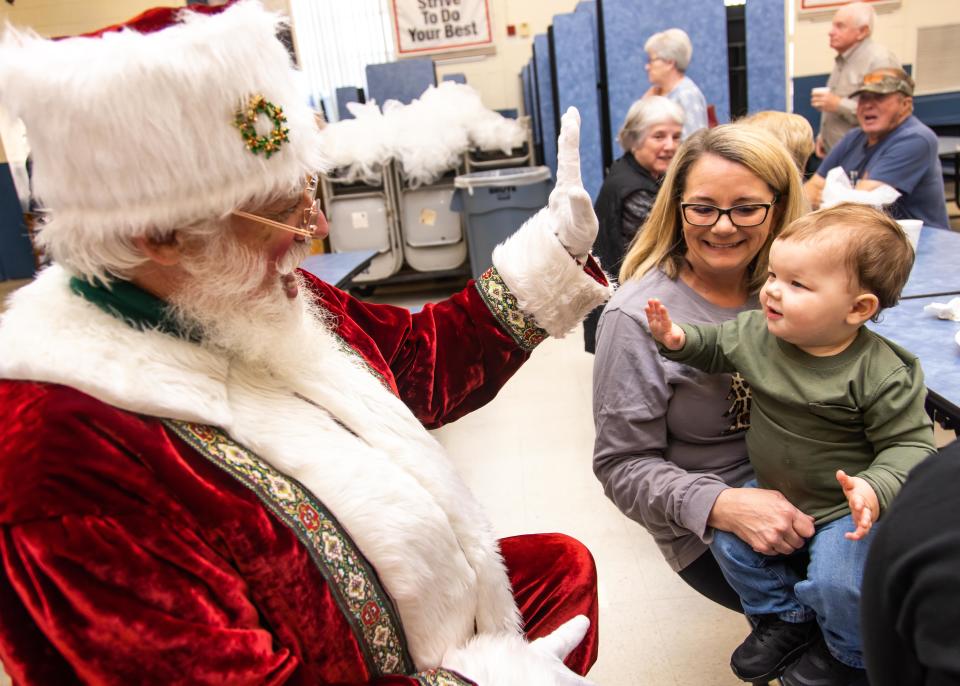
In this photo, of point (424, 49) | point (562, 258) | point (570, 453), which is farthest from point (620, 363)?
point (424, 49)

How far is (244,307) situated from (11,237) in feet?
28.7

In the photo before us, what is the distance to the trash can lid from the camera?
515 centimetres

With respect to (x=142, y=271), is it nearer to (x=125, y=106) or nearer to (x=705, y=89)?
(x=125, y=106)

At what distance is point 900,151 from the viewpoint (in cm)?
303

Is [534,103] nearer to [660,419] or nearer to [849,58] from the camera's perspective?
[849,58]

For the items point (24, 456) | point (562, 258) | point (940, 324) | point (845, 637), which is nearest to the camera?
point (24, 456)

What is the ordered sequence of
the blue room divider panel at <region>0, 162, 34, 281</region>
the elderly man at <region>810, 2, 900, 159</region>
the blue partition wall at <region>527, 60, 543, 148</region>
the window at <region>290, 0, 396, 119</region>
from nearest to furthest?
the elderly man at <region>810, 2, 900, 159</region> < the blue partition wall at <region>527, 60, 543, 148</region> < the window at <region>290, 0, 396, 119</region> < the blue room divider panel at <region>0, 162, 34, 281</region>

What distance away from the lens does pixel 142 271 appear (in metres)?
0.95

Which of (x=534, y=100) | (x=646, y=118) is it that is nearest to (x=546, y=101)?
Answer: (x=534, y=100)

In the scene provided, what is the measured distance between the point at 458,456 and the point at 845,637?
223cm

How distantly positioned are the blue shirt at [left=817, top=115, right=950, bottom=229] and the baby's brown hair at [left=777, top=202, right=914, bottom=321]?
2025mm

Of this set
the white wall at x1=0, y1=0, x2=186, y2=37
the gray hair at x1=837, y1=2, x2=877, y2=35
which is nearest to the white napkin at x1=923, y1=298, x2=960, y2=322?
the gray hair at x1=837, y1=2, x2=877, y2=35

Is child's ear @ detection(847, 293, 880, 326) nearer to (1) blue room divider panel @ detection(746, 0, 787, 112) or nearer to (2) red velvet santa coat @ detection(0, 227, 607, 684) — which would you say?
(2) red velvet santa coat @ detection(0, 227, 607, 684)

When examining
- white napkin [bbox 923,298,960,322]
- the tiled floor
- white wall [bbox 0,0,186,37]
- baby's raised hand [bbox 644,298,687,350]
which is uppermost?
white wall [bbox 0,0,186,37]
